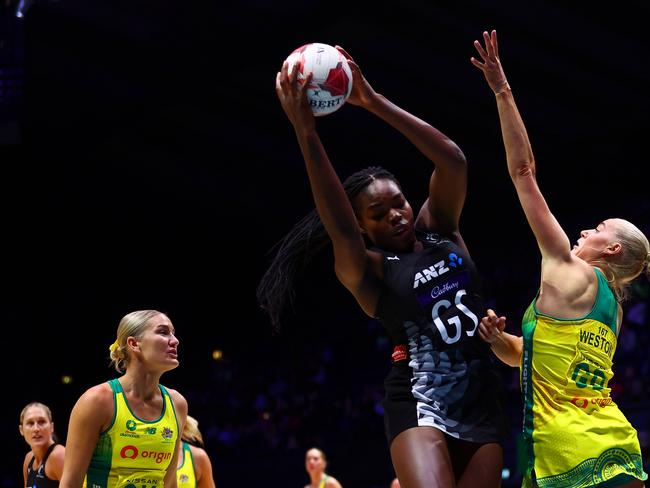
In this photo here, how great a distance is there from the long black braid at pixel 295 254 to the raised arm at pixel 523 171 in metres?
0.46

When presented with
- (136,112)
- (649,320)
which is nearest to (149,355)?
(136,112)

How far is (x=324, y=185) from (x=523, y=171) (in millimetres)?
772

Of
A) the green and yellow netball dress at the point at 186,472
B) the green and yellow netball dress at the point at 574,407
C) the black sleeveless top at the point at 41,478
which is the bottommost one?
the green and yellow netball dress at the point at 574,407

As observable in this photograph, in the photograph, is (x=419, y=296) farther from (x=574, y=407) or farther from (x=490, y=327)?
(x=574, y=407)

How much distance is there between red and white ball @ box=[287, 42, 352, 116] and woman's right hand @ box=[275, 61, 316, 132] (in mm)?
23

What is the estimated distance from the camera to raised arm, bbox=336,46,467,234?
373cm

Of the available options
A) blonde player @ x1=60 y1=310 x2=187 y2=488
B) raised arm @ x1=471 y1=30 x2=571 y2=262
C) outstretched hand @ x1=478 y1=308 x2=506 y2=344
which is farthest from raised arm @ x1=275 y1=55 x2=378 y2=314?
blonde player @ x1=60 y1=310 x2=187 y2=488

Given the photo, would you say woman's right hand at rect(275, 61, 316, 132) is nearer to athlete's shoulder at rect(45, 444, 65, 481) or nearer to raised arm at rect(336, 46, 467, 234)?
raised arm at rect(336, 46, 467, 234)

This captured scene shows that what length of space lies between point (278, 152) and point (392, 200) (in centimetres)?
1075

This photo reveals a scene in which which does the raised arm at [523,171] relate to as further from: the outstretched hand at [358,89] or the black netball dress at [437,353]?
the outstretched hand at [358,89]

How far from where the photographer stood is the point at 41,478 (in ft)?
21.5

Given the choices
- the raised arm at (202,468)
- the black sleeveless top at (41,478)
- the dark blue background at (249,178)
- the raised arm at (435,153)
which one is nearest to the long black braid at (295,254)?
the raised arm at (435,153)

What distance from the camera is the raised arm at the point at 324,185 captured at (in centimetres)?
344

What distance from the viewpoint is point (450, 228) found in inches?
152
